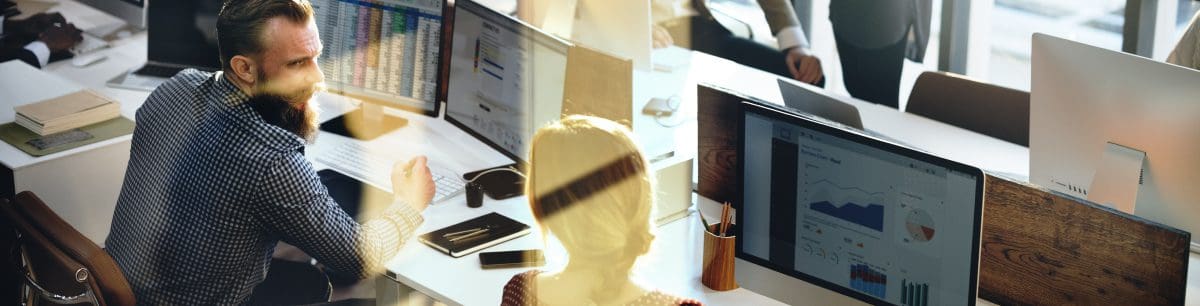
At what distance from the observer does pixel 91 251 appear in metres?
2.03

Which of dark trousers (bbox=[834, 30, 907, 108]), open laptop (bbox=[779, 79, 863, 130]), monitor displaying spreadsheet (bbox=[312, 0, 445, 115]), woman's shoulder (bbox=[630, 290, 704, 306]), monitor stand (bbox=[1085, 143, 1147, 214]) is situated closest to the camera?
woman's shoulder (bbox=[630, 290, 704, 306])

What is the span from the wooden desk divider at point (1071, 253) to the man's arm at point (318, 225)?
120 cm

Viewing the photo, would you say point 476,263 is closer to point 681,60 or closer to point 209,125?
point 209,125

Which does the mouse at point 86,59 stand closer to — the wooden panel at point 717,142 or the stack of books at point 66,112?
the stack of books at point 66,112

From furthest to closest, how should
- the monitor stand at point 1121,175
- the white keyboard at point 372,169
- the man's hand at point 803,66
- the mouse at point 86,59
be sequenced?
the man's hand at point 803,66 → the mouse at point 86,59 → the white keyboard at point 372,169 → the monitor stand at point 1121,175

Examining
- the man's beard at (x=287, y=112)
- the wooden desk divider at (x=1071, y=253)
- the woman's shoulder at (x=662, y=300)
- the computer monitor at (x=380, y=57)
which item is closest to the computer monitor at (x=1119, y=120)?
the wooden desk divider at (x=1071, y=253)

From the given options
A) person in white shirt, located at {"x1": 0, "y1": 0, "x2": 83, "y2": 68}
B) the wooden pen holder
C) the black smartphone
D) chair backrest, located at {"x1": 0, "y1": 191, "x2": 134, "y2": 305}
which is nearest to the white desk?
person in white shirt, located at {"x1": 0, "y1": 0, "x2": 83, "y2": 68}

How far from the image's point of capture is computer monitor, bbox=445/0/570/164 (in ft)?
8.23

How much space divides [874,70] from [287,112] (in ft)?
8.01

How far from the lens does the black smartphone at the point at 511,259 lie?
91.7 inches

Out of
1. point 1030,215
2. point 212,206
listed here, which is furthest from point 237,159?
point 1030,215

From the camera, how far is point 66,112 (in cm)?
317

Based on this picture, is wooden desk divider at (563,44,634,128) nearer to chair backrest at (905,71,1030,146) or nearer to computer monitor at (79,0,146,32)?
chair backrest at (905,71,1030,146)

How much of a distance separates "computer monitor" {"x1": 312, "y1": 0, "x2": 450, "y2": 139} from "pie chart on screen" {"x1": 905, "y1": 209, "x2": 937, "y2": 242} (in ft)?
4.74
